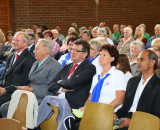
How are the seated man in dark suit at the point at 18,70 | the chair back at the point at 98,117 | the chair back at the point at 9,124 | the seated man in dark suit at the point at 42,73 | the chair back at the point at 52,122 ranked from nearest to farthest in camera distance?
the chair back at the point at 9,124 < the chair back at the point at 98,117 < the chair back at the point at 52,122 < the seated man in dark suit at the point at 42,73 < the seated man in dark suit at the point at 18,70

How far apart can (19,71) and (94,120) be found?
6.53ft

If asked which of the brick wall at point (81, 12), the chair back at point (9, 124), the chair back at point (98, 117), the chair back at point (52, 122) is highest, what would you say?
the brick wall at point (81, 12)

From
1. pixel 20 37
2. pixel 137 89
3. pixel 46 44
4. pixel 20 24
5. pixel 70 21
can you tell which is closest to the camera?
pixel 137 89

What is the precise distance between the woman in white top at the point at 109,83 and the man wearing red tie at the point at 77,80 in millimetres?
183

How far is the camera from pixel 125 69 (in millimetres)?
4781

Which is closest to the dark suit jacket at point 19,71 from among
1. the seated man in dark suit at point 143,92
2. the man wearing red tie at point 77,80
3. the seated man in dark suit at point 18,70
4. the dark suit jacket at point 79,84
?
the seated man in dark suit at point 18,70

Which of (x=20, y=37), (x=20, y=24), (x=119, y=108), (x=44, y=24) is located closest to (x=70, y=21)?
(x=44, y=24)

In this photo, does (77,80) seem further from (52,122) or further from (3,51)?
(3,51)

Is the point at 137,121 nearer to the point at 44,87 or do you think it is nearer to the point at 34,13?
the point at 44,87

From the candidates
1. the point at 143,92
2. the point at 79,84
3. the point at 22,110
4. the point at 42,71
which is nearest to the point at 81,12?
the point at 42,71

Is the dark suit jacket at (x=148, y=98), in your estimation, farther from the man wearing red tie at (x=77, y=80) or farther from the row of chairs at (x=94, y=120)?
the man wearing red tie at (x=77, y=80)

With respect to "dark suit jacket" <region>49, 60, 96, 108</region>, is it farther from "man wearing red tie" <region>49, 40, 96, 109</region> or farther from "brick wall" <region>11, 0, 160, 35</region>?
"brick wall" <region>11, 0, 160, 35</region>

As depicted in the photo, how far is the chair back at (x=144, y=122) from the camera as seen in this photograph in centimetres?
299

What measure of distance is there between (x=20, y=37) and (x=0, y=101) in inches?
38.3
